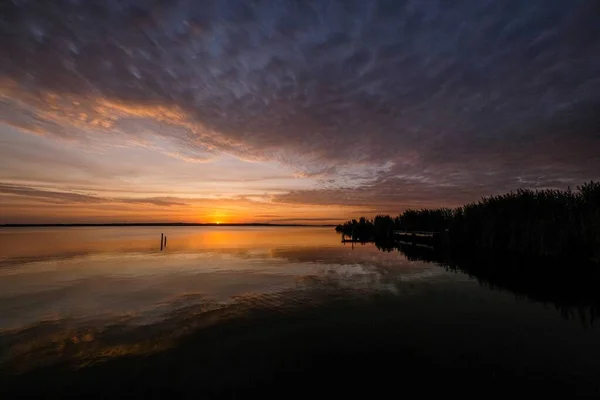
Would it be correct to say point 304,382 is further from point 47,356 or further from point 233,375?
point 47,356

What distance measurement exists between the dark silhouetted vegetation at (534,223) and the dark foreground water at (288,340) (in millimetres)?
12644

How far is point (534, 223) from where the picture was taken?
28500 mm

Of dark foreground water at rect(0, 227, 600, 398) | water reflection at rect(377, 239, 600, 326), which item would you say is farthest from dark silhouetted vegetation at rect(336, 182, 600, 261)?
dark foreground water at rect(0, 227, 600, 398)

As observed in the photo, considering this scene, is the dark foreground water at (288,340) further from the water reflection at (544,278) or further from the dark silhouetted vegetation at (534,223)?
the dark silhouetted vegetation at (534,223)

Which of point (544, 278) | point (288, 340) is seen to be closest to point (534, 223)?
point (544, 278)

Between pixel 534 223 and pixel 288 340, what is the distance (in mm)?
30219

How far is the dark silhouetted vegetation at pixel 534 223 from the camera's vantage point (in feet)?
76.0

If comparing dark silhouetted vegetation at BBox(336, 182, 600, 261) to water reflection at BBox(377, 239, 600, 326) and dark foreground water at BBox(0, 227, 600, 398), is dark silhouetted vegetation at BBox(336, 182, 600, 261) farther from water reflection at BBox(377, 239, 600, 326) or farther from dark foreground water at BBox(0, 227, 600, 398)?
dark foreground water at BBox(0, 227, 600, 398)

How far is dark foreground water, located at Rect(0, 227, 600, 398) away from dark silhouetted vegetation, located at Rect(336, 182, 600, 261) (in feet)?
41.5

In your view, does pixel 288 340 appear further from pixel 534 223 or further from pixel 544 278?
pixel 534 223

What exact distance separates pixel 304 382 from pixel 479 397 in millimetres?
3805

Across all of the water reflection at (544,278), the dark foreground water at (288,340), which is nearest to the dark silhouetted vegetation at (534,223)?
the water reflection at (544,278)

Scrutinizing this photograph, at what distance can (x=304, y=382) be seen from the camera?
6906 millimetres

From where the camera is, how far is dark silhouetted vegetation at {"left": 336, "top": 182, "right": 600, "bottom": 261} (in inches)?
912
